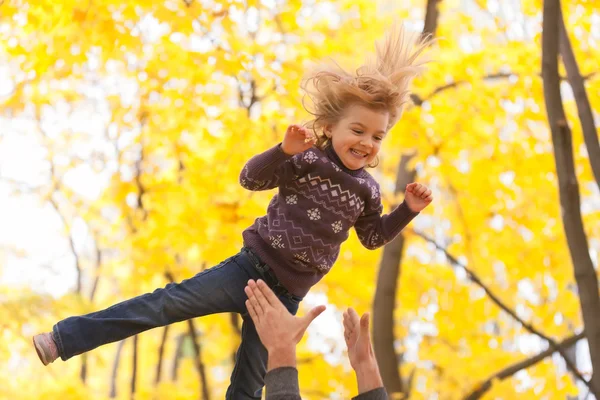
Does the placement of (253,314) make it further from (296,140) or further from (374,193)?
(374,193)

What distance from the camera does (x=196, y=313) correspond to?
279 centimetres

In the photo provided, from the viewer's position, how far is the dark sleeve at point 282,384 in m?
2.29

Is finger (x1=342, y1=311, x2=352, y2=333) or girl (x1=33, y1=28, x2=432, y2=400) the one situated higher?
girl (x1=33, y1=28, x2=432, y2=400)

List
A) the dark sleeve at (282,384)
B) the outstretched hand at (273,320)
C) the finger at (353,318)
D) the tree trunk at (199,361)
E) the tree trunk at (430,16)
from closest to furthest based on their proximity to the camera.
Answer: the dark sleeve at (282,384) < the outstretched hand at (273,320) < the finger at (353,318) < the tree trunk at (430,16) < the tree trunk at (199,361)

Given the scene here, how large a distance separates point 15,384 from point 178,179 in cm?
670

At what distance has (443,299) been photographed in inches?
380

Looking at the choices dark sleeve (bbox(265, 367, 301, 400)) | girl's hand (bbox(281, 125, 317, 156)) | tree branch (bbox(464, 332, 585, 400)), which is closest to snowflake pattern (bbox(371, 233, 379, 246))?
girl's hand (bbox(281, 125, 317, 156))

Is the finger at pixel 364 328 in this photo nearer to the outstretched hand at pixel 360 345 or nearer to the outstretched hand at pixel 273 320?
the outstretched hand at pixel 360 345

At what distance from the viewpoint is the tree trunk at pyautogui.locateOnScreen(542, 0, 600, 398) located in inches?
161

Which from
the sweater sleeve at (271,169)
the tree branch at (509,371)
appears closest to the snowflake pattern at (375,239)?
the sweater sleeve at (271,169)

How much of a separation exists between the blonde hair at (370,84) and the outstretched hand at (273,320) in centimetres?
69

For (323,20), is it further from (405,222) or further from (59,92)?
(405,222)

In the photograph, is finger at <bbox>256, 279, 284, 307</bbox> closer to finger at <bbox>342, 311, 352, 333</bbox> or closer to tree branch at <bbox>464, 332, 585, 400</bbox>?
finger at <bbox>342, 311, 352, 333</bbox>

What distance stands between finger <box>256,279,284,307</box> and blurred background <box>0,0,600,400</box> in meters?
2.28
